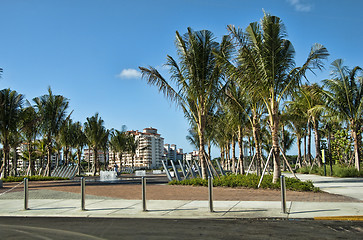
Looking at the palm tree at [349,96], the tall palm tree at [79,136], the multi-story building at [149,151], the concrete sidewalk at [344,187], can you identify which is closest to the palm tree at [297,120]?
the palm tree at [349,96]

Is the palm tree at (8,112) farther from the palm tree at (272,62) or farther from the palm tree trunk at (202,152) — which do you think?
the palm tree at (272,62)

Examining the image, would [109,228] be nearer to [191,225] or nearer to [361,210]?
[191,225]

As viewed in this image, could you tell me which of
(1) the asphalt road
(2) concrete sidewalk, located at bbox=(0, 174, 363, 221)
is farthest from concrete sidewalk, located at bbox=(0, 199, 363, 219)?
(1) the asphalt road

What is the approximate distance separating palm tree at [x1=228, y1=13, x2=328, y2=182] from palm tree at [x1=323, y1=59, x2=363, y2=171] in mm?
10708

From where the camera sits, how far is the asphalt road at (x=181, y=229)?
6.22m

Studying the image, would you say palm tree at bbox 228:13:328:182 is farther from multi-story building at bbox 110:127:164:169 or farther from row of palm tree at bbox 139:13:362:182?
multi-story building at bbox 110:127:164:169

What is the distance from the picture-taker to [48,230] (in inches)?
283

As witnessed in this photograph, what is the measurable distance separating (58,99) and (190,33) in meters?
18.6

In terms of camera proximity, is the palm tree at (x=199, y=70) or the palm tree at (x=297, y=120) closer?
the palm tree at (x=199, y=70)

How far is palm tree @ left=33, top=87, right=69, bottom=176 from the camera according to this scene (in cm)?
3070

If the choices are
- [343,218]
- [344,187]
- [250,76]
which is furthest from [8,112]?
[343,218]

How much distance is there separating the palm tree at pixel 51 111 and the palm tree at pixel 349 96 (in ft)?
78.2

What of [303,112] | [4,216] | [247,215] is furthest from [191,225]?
[303,112]

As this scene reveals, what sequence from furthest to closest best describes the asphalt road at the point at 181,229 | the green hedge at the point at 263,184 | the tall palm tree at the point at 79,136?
the tall palm tree at the point at 79,136
the green hedge at the point at 263,184
the asphalt road at the point at 181,229
